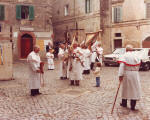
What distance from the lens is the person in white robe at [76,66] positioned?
1008 cm

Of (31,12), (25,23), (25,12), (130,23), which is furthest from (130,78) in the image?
(25,12)

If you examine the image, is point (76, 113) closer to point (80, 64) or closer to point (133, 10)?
point (80, 64)

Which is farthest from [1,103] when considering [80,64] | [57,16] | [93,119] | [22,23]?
[57,16]

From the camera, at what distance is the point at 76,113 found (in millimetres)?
6004

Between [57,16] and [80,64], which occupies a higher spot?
[57,16]

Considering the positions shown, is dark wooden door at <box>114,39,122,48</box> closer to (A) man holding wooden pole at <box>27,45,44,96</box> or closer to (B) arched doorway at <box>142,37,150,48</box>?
(B) arched doorway at <box>142,37,150,48</box>

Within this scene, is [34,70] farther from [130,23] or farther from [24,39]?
[130,23]

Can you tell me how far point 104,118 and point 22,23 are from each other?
21.6 meters

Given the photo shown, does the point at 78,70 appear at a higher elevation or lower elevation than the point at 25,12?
lower

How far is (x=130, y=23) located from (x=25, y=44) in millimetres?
11558

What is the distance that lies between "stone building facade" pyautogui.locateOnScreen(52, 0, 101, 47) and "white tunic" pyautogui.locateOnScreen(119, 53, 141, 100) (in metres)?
17.7

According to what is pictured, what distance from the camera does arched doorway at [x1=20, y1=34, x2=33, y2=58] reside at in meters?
25.9

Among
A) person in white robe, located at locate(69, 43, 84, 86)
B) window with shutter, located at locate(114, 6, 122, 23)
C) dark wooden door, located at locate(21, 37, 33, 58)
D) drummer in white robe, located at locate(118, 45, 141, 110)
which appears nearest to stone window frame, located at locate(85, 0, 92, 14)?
window with shutter, located at locate(114, 6, 122, 23)

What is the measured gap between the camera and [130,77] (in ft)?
20.5
